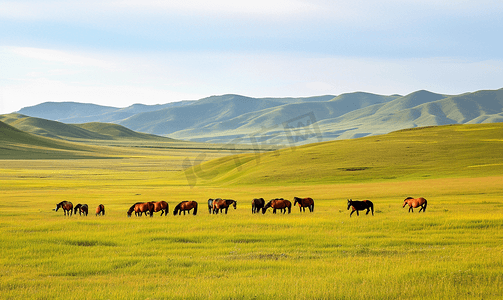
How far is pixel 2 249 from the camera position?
1478 centimetres

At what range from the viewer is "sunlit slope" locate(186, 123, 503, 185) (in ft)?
213

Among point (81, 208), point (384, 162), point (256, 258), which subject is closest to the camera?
point (256, 258)

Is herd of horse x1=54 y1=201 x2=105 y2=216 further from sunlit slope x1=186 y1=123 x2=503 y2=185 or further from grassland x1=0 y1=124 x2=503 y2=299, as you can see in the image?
sunlit slope x1=186 y1=123 x2=503 y2=185

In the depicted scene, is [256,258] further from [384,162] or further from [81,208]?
[384,162]

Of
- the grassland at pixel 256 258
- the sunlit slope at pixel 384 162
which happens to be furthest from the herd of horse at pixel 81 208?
the sunlit slope at pixel 384 162

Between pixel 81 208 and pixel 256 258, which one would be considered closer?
pixel 256 258

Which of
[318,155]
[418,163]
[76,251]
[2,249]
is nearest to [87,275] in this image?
[76,251]

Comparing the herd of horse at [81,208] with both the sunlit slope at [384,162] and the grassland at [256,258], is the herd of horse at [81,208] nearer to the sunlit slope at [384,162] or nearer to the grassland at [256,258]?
the grassland at [256,258]

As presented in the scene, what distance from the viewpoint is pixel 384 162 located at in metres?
72.8

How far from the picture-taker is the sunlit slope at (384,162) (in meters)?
65.0

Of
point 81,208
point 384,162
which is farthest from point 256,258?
point 384,162

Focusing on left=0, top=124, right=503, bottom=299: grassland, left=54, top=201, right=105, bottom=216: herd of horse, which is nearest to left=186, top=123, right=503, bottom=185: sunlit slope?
left=54, top=201, right=105, bottom=216: herd of horse

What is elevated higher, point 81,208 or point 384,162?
point 384,162

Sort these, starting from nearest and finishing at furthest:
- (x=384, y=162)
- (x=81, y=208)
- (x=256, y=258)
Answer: (x=256, y=258)
(x=81, y=208)
(x=384, y=162)
